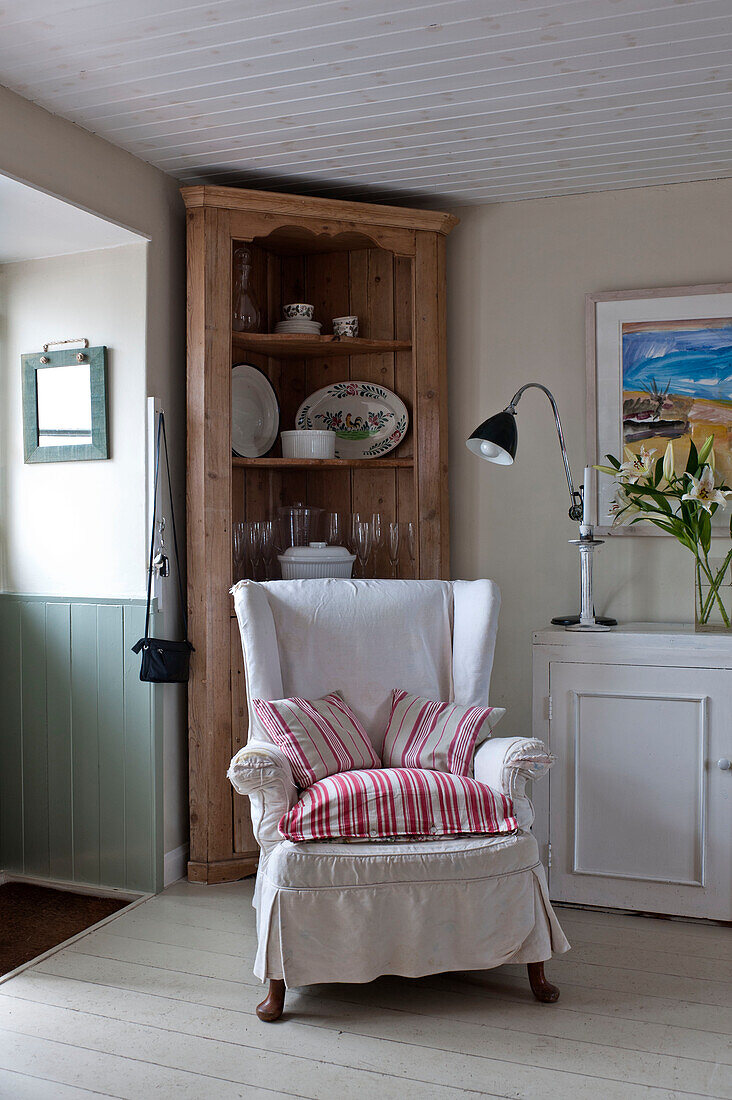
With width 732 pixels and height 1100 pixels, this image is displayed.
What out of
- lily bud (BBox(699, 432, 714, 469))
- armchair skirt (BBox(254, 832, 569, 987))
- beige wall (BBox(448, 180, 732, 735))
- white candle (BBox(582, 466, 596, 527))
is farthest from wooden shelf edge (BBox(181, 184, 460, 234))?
armchair skirt (BBox(254, 832, 569, 987))

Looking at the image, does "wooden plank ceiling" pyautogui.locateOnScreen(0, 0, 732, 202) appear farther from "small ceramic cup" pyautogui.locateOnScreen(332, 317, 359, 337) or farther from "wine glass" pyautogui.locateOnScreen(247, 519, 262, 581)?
"wine glass" pyautogui.locateOnScreen(247, 519, 262, 581)

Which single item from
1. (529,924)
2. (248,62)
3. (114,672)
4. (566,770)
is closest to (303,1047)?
(529,924)

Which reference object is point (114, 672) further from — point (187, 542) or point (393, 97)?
point (393, 97)

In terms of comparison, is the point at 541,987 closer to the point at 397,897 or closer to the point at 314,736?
the point at 397,897

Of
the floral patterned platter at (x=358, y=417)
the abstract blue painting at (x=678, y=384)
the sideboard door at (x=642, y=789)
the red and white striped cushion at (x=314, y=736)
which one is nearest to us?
the red and white striped cushion at (x=314, y=736)

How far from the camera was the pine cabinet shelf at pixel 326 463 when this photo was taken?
3.19 meters

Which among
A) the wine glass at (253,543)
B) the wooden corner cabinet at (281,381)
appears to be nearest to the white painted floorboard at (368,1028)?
the wooden corner cabinet at (281,381)

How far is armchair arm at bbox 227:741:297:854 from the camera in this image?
2293mm

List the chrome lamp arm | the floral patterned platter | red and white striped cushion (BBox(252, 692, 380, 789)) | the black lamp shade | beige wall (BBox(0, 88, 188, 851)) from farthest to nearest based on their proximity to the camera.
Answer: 1. the floral patterned platter
2. the chrome lamp arm
3. the black lamp shade
4. beige wall (BBox(0, 88, 188, 851))
5. red and white striped cushion (BBox(252, 692, 380, 789))

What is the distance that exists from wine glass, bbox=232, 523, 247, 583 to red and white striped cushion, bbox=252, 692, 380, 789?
0.69 m

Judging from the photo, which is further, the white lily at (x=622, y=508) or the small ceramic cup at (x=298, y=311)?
the small ceramic cup at (x=298, y=311)

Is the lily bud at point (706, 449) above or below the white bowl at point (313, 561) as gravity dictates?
above

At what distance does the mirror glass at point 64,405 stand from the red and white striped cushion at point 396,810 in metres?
1.52

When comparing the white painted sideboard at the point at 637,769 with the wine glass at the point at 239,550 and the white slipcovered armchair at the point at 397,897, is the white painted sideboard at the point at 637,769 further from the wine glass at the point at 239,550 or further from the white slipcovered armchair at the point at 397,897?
the wine glass at the point at 239,550
